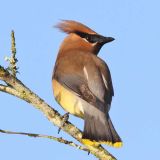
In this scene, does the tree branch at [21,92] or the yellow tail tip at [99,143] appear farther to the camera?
the yellow tail tip at [99,143]

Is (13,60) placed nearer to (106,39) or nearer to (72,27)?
(106,39)

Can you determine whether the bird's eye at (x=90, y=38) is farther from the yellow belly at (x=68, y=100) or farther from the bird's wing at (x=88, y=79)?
the yellow belly at (x=68, y=100)

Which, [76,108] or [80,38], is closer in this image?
[76,108]

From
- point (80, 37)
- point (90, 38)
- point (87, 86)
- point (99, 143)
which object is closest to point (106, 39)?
point (90, 38)

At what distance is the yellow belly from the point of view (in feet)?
15.9

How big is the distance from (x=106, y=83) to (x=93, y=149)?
163 cm

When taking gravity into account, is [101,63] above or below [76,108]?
above

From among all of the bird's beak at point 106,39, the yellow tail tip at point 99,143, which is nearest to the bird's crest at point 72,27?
the bird's beak at point 106,39

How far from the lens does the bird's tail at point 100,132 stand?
396cm

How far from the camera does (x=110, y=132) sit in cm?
428

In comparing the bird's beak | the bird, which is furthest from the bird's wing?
the bird's beak

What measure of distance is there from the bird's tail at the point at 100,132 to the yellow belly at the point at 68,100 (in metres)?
0.25

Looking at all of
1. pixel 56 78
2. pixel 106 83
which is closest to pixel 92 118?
pixel 106 83

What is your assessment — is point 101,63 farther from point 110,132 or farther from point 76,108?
point 110,132
